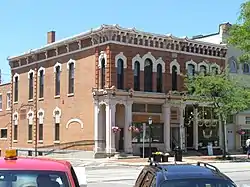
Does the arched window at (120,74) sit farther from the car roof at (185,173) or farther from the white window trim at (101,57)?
the car roof at (185,173)

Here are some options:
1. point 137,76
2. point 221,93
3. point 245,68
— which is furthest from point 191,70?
point 245,68

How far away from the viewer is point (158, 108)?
43.5 metres

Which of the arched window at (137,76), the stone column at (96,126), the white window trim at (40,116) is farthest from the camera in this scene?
the white window trim at (40,116)

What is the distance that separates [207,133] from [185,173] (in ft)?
136

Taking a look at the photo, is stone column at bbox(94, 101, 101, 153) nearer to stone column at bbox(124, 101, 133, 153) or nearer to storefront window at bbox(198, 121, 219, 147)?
stone column at bbox(124, 101, 133, 153)

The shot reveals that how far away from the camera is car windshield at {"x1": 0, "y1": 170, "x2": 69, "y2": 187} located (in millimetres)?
5332

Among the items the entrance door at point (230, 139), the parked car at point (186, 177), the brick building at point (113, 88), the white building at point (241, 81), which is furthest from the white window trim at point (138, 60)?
the parked car at point (186, 177)

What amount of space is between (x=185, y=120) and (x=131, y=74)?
301 inches

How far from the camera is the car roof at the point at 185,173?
20.5 feet

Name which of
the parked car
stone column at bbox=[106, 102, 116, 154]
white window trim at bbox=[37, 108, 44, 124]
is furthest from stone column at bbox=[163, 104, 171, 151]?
the parked car

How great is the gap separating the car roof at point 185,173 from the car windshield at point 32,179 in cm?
142

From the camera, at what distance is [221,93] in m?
40.2

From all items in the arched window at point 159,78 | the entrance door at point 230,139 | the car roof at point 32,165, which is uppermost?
the arched window at point 159,78

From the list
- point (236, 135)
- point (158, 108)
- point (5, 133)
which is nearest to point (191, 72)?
point (158, 108)
